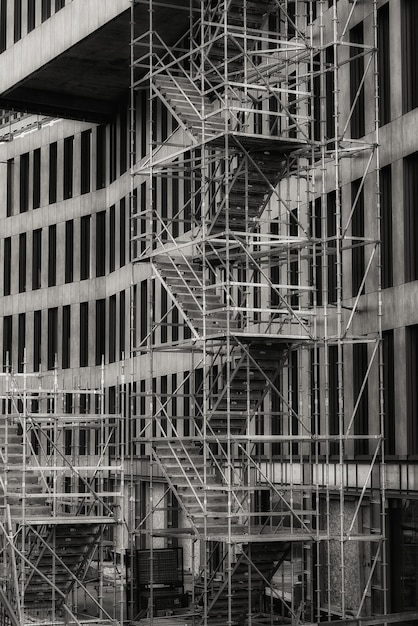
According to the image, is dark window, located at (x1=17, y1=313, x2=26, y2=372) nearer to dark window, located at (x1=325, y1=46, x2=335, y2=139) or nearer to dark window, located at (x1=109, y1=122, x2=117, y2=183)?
dark window, located at (x1=109, y1=122, x2=117, y2=183)

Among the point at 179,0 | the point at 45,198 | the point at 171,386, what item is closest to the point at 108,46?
the point at 179,0

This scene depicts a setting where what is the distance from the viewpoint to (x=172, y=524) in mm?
50375

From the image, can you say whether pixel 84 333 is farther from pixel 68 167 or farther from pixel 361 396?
pixel 361 396

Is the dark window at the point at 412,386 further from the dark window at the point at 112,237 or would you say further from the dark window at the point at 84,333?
the dark window at the point at 84,333

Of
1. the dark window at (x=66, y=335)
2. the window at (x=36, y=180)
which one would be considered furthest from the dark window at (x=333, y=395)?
A: the window at (x=36, y=180)

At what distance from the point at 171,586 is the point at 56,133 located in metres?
29.4

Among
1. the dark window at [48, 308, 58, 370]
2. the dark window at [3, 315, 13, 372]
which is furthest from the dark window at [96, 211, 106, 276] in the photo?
the dark window at [3, 315, 13, 372]

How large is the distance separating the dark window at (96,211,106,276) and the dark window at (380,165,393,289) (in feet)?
90.2

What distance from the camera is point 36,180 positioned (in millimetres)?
66188

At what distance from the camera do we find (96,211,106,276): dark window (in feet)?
199

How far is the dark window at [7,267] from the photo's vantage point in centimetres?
6850

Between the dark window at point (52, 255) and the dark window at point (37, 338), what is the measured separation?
1.94 meters

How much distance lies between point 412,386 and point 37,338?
3591 centimetres

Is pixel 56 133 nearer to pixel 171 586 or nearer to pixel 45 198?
pixel 45 198
